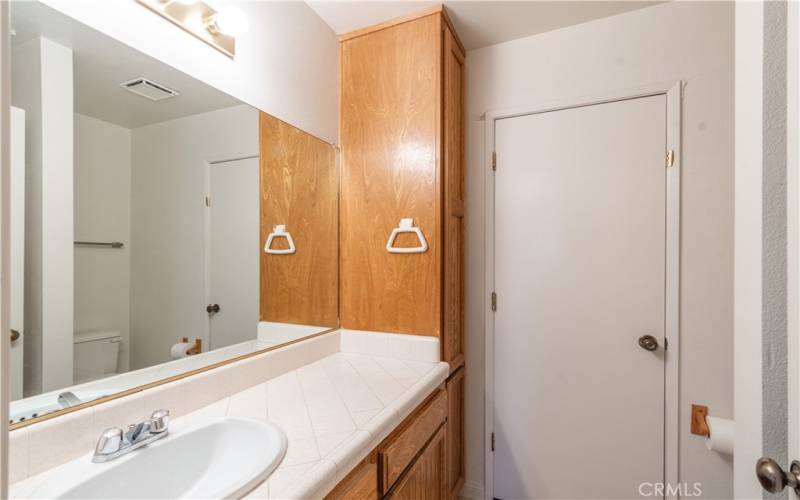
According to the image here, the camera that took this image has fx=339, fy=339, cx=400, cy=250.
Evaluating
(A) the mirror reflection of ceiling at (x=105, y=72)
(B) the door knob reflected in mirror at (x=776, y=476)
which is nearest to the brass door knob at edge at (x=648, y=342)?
(B) the door knob reflected in mirror at (x=776, y=476)

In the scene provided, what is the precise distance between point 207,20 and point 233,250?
2.44ft

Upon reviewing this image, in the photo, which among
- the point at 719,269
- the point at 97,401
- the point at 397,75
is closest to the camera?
the point at 97,401

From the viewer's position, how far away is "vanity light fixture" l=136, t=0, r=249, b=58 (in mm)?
962

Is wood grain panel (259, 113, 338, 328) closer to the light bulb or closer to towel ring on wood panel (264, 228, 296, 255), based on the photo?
towel ring on wood panel (264, 228, 296, 255)

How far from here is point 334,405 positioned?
1.05 m

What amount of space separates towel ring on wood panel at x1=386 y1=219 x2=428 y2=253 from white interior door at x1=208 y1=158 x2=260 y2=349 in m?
0.59

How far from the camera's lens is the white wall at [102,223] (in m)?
0.80

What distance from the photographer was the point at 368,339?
166cm

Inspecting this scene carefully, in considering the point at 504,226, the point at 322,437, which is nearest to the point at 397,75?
the point at 504,226

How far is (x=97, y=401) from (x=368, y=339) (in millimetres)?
1034

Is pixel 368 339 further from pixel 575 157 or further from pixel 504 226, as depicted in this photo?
pixel 575 157

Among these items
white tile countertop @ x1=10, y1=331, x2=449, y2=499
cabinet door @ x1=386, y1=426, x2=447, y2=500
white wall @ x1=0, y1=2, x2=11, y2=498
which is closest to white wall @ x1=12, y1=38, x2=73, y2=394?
white tile countertop @ x1=10, y1=331, x2=449, y2=499

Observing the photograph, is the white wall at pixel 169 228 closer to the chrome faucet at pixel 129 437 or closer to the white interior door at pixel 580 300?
the chrome faucet at pixel 129 437

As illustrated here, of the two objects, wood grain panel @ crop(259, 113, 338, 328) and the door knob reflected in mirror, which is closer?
the door knob reflected in mirror
